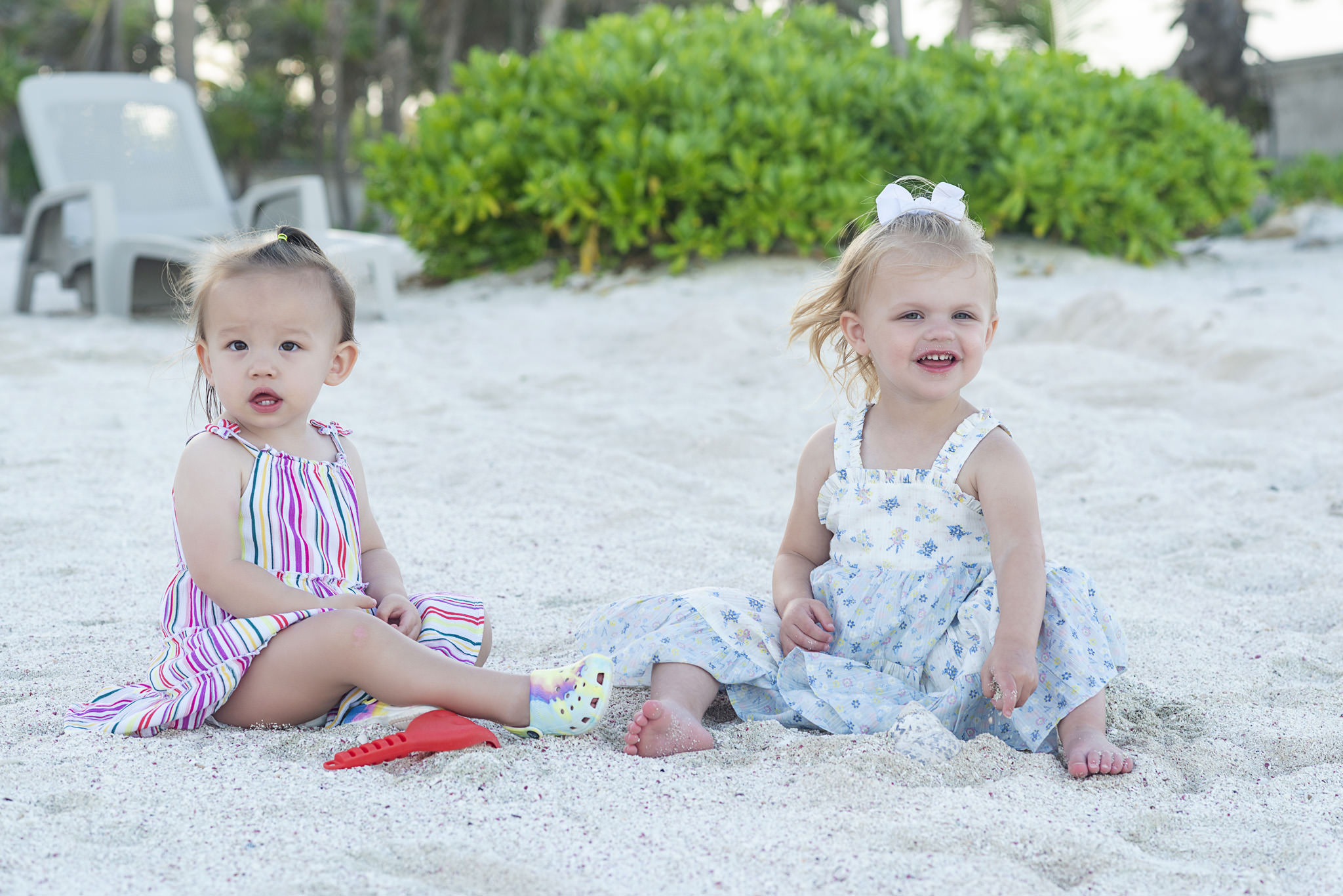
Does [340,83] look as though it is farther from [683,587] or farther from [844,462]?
[844,462]

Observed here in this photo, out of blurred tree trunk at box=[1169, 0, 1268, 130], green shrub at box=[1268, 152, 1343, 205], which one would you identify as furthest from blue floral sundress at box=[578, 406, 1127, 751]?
blurred tree trunk at box=[1169, 0, 1268, 130]

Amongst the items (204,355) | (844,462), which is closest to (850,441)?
(844,462)

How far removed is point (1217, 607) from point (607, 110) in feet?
17.5

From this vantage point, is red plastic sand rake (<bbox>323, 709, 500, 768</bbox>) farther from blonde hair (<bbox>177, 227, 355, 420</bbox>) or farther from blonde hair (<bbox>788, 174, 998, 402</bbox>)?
blonde hair (<bbox>788, 174, 998, 402</bbox>)

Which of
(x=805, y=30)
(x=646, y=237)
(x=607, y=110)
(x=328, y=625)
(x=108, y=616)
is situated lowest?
(x=108, y=616)

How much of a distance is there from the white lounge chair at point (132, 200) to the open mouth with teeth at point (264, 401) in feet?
14.6

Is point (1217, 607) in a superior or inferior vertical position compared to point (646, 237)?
inferior

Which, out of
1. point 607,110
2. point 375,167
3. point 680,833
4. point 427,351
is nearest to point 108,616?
point 680,833

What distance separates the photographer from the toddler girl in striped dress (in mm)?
1772

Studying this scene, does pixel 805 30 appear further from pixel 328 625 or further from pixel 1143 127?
pixel 328 625

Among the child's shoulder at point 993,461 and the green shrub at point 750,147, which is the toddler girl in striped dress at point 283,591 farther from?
the green shrub at point 750,147

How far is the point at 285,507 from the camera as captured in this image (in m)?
1.90

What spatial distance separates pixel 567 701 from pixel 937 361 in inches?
32.3

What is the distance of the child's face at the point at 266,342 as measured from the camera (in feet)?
6.07
